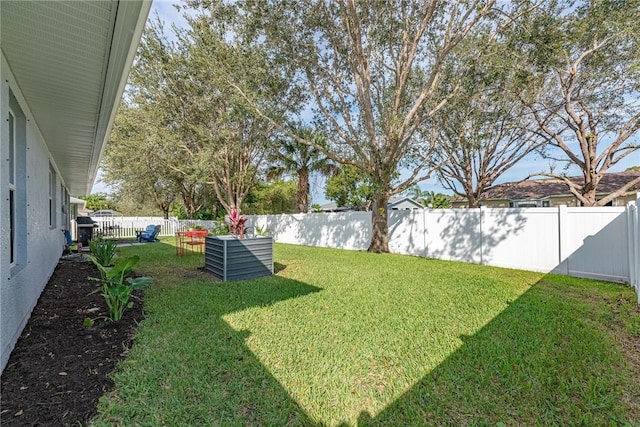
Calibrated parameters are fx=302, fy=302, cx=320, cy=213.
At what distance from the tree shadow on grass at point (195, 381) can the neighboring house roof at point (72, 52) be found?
3023 millimetres

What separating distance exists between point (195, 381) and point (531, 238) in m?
8.30

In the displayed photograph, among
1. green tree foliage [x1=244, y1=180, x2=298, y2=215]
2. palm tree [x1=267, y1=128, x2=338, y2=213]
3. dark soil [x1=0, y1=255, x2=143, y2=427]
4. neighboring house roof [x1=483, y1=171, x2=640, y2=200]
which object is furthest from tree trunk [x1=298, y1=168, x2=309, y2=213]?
dark soil [x1=0, y1=255, x2=143, y2=427]

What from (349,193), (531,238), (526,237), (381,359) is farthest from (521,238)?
(349,193)

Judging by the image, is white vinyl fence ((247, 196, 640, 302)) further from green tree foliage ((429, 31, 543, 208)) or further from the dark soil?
the dark soil

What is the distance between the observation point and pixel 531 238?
7742mm

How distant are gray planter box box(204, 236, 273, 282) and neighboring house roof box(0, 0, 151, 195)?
3.23 metres

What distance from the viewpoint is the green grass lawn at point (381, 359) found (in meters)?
2.34

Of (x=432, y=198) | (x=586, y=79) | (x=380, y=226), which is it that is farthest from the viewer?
(x=432, y=198)

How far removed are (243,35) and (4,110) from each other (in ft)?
29.5

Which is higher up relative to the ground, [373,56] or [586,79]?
[373,56]

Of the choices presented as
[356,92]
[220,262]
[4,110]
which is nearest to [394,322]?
[220,262]

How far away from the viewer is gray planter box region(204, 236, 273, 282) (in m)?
6.72

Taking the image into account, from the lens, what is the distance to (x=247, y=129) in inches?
583

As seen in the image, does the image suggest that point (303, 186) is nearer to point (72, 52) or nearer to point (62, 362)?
point (72, 52)
